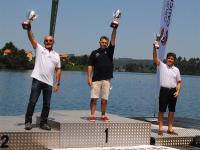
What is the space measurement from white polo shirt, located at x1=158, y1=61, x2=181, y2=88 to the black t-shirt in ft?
3.59

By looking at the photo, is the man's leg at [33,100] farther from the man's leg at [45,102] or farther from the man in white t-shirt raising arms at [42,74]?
the man's leg at [45,102]

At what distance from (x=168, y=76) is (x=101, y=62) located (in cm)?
138

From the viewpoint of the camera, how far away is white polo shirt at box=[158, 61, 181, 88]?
358 inches

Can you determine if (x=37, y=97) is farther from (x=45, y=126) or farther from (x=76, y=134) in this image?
(x=76, y=134)

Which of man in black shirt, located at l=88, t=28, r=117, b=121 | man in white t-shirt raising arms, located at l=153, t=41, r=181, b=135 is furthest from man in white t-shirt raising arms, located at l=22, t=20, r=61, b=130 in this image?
man in white t-shirt raising arms, located at l=153, t=41, r=181, b=135

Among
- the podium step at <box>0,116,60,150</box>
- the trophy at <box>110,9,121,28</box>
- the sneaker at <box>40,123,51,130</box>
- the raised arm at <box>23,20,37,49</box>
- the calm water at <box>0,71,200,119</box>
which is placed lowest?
the calm water at <box>0,71,200,119</box>

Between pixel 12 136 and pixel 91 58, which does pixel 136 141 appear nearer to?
pixel 91 58

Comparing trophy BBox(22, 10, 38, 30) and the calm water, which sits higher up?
trophy BBox(22, 10, 38, 30)

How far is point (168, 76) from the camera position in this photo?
9.09 meters

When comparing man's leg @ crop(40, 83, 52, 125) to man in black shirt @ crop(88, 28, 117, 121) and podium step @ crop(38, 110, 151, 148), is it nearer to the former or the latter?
podium step @ crop(38, 110, 151, 148)

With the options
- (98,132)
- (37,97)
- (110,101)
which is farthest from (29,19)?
(110,101)

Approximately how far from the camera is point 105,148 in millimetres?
8266

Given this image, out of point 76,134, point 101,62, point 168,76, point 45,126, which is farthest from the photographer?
point 168,76

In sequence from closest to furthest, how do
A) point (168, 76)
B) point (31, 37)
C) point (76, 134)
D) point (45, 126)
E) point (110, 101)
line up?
point (31, 37)
point (45, 126)
point (76, 134)
point (168, 76)
point (110, 101)
